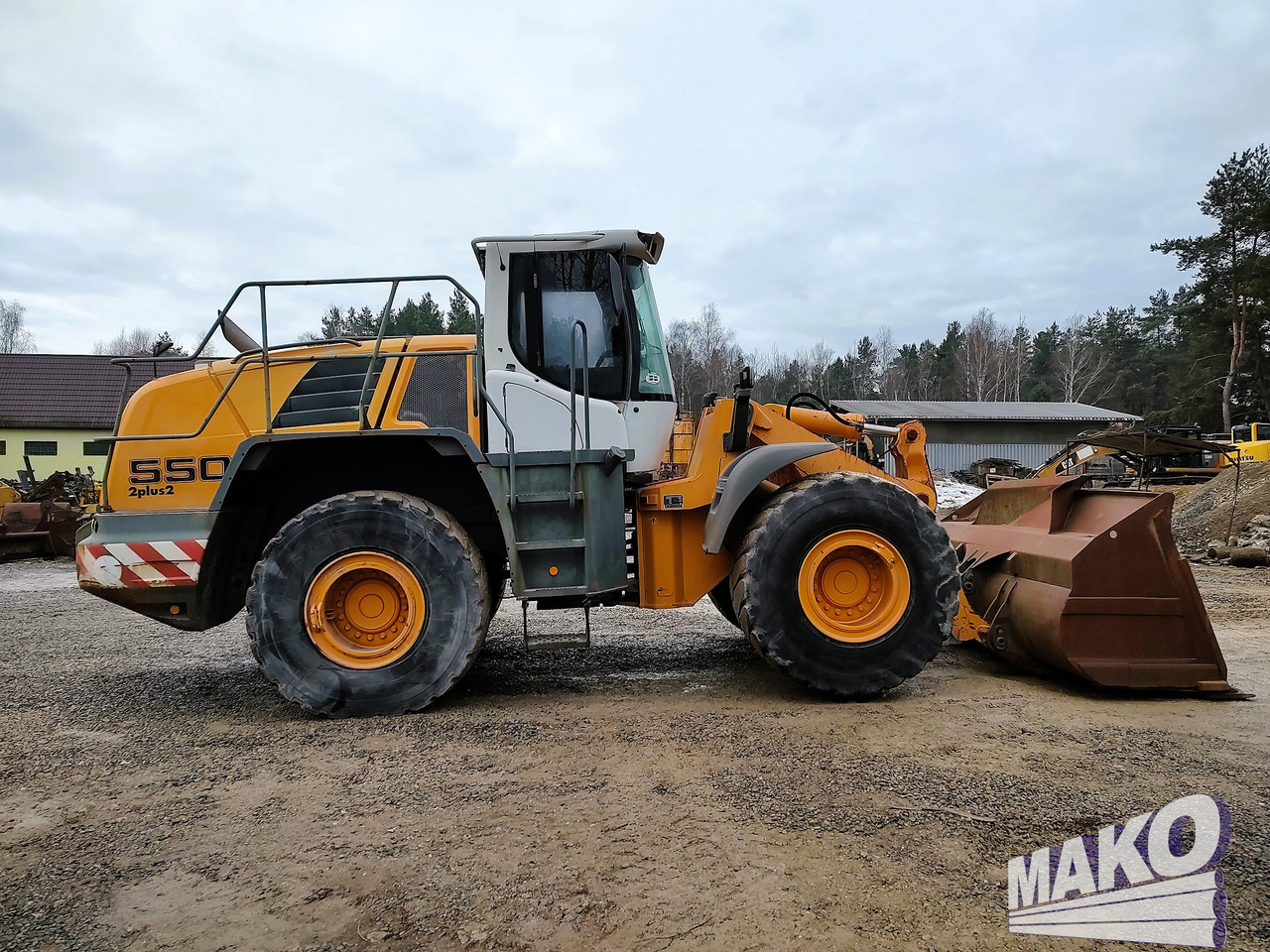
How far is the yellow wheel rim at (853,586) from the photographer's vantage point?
4266 millimetres

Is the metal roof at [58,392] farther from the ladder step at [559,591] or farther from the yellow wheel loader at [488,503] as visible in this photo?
the ladder step at [559,591]

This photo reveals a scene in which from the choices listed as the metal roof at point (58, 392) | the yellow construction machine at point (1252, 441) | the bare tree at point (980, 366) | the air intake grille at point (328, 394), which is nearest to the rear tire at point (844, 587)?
the air intake grille at point (328, 394)

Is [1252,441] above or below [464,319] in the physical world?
below

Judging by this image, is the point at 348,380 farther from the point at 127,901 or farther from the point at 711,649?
the point at 711,649

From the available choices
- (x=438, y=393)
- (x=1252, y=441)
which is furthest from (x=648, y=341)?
(x=1252, y=441)

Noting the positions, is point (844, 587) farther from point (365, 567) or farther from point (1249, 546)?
point (1249, 546)

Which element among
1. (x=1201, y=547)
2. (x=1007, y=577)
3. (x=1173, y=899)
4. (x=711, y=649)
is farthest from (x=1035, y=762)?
(x=1201, y=547)

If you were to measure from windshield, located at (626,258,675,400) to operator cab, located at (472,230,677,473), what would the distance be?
1cm

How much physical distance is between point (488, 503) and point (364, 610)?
0.99 m

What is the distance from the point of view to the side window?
4.65 m

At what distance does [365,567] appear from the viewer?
427 centimetres

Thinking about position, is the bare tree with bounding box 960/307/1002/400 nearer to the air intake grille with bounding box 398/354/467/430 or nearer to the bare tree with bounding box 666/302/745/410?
the bare tree with bounding box 666/302/745/410

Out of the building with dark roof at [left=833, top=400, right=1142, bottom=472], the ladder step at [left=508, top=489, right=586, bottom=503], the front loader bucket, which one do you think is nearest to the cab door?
the ladder step at [left=508, top=489, right=586, bottom=503]
